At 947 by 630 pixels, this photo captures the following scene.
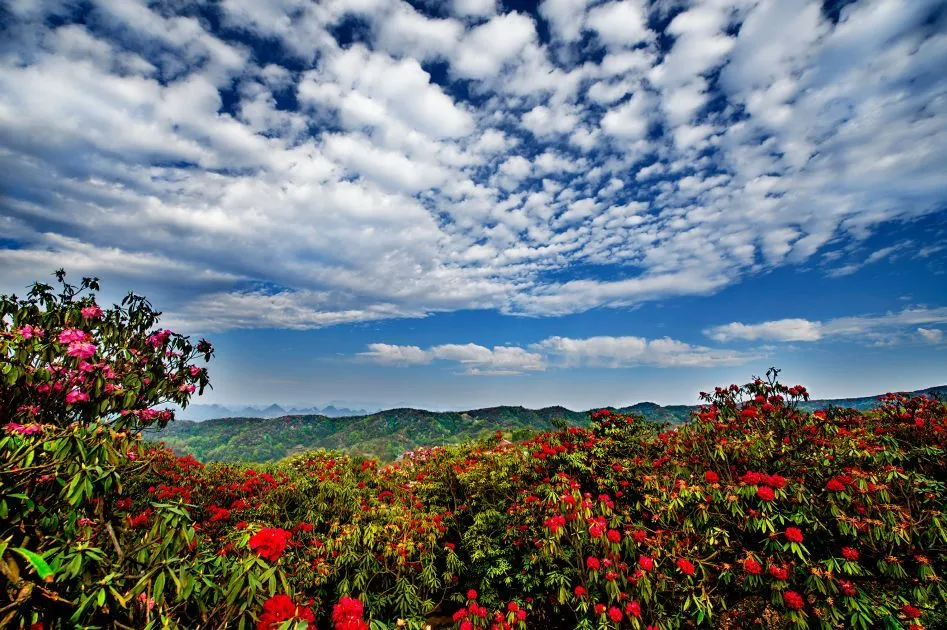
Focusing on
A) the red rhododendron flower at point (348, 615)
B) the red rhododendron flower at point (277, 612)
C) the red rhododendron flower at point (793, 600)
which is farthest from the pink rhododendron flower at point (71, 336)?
the red rhododendron flower at point (793, 600)

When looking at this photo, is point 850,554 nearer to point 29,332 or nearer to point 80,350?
point 80,350

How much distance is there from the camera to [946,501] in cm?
542

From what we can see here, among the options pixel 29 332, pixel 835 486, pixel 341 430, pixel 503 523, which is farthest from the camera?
pixel 341 430

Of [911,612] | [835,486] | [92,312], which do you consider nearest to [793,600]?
[911,612]

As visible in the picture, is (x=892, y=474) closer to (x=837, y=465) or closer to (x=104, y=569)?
(x=837, y=465)

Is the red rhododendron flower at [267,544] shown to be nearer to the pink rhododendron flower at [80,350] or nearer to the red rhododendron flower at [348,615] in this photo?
the red rhododendron flower at [348,615]

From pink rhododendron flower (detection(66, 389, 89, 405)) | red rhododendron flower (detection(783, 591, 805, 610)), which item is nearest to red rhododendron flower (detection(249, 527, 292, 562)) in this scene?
pink rhododendron flower (detection(66, 389, 89, 405))

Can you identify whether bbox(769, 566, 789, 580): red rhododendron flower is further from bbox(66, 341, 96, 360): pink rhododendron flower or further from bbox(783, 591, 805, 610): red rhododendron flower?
bbox(66, 341, 96, 360): pink rhododendron flower

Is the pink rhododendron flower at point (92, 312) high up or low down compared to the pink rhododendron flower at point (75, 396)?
up

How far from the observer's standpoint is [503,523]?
9.05 meters

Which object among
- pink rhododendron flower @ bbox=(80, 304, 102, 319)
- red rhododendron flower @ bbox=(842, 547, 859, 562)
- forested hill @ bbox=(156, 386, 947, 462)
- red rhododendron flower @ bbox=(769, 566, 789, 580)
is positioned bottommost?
forested hill @ bbox=(156, 386, 947, 462)

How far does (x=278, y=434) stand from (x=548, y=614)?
205 feet

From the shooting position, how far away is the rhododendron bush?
3.15 m

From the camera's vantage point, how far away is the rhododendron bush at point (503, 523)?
3154mm
